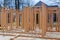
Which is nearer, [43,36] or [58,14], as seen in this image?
[43,36]

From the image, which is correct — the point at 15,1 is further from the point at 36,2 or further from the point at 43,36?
the point at 43,36

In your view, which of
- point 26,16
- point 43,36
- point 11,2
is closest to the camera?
point 43,36

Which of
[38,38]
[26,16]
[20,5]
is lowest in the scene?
[38,38]

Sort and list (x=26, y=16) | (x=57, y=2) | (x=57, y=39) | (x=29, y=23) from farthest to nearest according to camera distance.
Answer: (x=57, y=2) < (x=29, y=23) < (x=26, y=16) < (x=57, y=39)

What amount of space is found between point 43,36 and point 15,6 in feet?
22.2

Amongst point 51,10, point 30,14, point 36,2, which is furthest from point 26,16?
point 36,2

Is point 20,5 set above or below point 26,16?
above

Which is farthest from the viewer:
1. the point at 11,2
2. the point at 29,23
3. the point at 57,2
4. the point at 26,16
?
the point at 11,2

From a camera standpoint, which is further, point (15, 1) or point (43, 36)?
point (15, 1)

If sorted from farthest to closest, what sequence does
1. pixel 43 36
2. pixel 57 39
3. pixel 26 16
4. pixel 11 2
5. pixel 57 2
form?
pixel 11 2, pixel 57 2, pixel 26 16, pixel 43 36, pixel 57 39

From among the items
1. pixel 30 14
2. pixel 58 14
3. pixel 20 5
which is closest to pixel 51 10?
pixel 58 14

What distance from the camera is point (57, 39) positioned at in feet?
16.6

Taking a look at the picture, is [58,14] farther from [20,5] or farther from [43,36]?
[20,5]

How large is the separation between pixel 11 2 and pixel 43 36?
6.84 m
